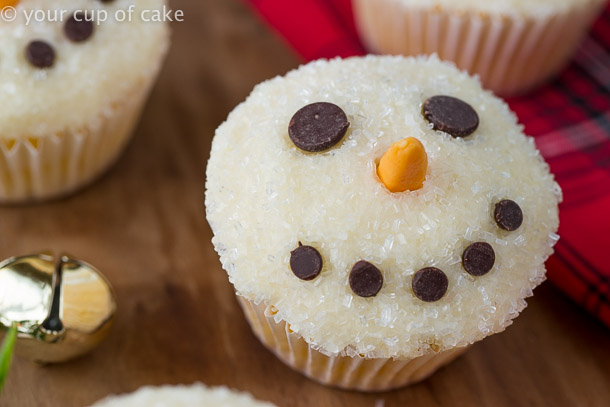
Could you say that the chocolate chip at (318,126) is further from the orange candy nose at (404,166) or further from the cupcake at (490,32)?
the cupcake at (490,32)

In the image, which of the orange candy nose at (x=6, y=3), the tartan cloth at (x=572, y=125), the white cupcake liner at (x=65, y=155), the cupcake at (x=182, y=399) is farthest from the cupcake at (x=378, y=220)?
the orange candy nose at (x=6, y=3)

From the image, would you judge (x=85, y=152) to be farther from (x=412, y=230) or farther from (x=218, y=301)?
(x=412, y=230)

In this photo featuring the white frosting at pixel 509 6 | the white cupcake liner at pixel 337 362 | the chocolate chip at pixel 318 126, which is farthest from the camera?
the white frosting at pixel 509 6

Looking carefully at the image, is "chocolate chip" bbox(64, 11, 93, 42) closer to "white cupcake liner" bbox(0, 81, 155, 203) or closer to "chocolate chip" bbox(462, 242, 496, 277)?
"white cupcake liner" bbox(0, 81, 155, 203)

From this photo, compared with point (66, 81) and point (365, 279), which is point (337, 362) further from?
point (66, 81)

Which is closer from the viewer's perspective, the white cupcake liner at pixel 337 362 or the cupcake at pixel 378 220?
the cupcake at pixel 378 220

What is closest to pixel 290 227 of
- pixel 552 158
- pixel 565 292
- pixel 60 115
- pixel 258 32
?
pixel 60 115
